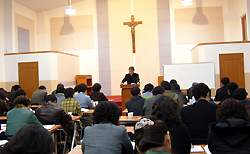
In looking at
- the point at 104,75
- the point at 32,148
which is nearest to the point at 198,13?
the point at 104,75

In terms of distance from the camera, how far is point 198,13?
414 inches

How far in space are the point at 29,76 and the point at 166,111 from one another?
7.51 meters

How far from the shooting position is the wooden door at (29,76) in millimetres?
8578

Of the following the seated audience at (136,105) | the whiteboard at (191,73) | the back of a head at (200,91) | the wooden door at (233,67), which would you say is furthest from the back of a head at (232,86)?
the wooden door at (233,67)

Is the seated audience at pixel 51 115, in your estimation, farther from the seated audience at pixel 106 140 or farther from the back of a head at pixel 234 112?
the back of a head at pixel 234 112

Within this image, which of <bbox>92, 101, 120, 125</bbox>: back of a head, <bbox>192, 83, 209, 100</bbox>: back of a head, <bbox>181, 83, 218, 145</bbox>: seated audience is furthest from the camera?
<bbox>192, 83, 209, 100</bbox>: back of a head

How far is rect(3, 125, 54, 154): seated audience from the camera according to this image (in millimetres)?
963

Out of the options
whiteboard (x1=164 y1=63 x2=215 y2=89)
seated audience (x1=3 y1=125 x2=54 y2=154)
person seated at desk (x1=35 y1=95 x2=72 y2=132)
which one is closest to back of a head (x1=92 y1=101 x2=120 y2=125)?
seated audience (x1=3 y1=125 x2=54 y2=154)

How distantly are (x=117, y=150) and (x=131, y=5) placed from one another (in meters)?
9.60

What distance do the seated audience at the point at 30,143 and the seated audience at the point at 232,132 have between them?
152 centimetres

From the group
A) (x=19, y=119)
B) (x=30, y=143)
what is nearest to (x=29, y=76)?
(x=19, y=119)

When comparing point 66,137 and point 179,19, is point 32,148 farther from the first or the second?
point 179,19

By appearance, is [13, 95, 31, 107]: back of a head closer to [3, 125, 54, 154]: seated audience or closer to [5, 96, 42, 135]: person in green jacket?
[5, 96, 42, 135]: person in green jacket

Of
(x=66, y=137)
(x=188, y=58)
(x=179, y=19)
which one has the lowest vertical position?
(x=66, y=137)
